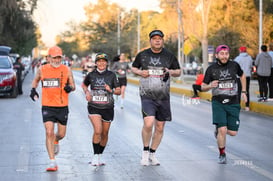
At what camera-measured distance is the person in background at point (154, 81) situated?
915cm

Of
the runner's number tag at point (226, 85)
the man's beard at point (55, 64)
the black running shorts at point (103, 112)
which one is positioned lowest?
the black running shorts at point (103, 112)

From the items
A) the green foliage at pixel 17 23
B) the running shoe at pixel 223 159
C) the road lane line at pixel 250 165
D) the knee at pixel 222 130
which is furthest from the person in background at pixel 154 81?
the green foliage at pixel 17 23

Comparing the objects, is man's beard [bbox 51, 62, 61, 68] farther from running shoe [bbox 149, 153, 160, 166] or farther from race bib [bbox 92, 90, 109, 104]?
running shoe [bbox 149, 153, 160, 166]

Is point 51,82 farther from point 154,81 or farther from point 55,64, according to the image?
point 154,81

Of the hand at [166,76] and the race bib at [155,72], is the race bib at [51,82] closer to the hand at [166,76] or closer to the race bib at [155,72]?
the race bib at [155,72]

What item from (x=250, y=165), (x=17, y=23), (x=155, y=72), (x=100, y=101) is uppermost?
(x=17, y=23)

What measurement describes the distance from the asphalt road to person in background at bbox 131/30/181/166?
0.64m

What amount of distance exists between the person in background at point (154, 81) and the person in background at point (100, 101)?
0.47 meters

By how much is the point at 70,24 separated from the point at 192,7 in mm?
74216

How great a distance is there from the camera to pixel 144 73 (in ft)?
29.8

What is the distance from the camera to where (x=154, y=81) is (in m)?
9.14

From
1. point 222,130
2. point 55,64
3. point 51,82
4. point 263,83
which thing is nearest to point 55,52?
point 55,64

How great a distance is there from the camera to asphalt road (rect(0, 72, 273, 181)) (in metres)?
8.45

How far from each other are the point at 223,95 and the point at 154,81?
3.77ft
